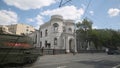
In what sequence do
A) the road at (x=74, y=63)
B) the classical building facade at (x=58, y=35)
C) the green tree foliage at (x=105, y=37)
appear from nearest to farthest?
the road at (x=74, y=63)
the classical building facade at (x=58, y=35)
the green tree foliage at (x=105, y=37)

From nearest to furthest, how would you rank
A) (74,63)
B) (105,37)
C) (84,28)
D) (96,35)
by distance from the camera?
(74,63) → (84,28) → (96,35) → (105,37)

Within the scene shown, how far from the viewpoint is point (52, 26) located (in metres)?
51.2

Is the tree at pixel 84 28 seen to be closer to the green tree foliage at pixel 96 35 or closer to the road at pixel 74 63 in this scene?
the green tree foliage at pixel 96 35

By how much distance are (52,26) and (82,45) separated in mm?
21187

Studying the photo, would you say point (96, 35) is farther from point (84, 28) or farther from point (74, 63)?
point (74, 63)

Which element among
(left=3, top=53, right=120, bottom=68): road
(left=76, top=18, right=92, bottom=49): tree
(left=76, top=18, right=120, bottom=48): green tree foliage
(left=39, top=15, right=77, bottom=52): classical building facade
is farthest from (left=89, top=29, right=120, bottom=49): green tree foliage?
(left=3, top=53, right=120, bottom=68): road

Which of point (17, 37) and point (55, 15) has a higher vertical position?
point (55, 15)

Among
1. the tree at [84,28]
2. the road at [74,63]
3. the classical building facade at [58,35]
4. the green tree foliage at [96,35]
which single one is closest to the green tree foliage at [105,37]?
the green tree foliage at [96,35]

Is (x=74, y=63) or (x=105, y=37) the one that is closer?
(x=74, y=63)

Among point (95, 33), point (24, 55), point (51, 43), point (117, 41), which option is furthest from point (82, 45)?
point (24, 55)

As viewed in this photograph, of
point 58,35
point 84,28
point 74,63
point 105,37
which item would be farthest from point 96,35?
point 74,63

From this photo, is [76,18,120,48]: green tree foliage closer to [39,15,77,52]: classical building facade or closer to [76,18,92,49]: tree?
[76,18,92,49]: tree

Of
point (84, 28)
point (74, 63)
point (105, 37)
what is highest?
point (84, 28)

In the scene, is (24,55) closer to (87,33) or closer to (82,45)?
(87,33)
